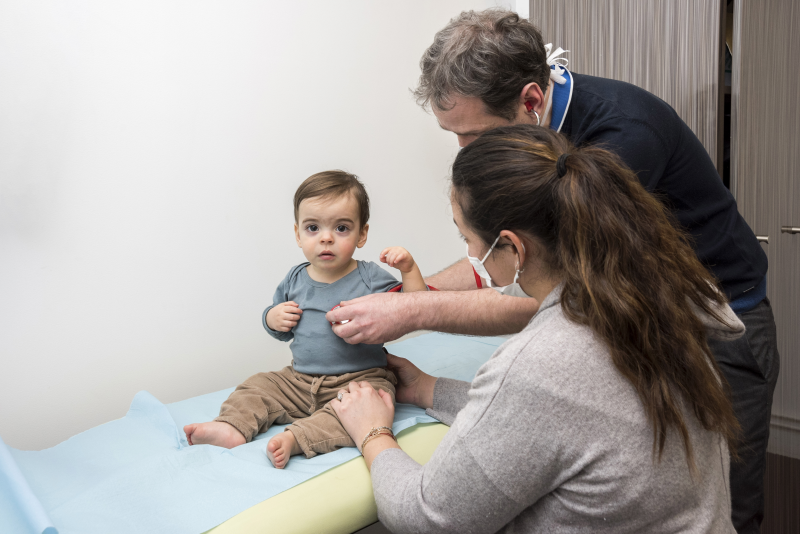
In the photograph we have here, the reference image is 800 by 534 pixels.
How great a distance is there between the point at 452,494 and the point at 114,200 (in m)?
1.63

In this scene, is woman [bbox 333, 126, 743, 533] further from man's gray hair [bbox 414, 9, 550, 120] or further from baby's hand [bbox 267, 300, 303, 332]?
baby's hand [bbox 267, 300, 303, 332]

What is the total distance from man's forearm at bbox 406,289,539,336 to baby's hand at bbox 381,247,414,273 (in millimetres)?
153

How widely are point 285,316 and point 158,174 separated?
84 centimetres

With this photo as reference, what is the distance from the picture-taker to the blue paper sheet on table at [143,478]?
111 centimetres

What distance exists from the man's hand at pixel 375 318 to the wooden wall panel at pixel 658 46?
160 centimetres

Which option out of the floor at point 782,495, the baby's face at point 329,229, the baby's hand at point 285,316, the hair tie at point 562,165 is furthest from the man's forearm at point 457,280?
the floor at point 782,495

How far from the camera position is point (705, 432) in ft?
3.11

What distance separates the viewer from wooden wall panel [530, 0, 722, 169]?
7.39 ft

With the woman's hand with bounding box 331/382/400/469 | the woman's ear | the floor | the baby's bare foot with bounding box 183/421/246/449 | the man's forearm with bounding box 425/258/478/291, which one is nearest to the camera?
the woman's ear

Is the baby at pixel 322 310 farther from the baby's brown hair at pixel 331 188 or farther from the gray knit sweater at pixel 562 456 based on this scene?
the gray knit sweater at pixel 562 456

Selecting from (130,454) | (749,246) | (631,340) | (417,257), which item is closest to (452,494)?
(631,340)

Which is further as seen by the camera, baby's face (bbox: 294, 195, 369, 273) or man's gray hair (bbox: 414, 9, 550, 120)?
baby's face (bbox: 294, 195, 369, 273)

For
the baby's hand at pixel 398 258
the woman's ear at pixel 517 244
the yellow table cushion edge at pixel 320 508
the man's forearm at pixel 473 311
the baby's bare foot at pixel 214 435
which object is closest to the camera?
the woman's ear at pixel 517 244

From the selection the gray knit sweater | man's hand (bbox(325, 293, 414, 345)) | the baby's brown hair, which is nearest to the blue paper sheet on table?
man's hand (bbox(325, 293, 414, 345))
